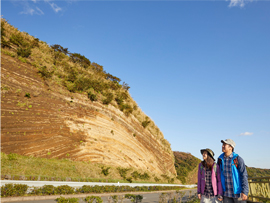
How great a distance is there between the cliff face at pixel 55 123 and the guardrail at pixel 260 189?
16078 millimetres

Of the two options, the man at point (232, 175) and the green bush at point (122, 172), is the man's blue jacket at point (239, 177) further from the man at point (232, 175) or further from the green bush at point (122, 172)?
the green bush at point (122, 172)

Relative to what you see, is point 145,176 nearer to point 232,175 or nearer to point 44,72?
point 44,72

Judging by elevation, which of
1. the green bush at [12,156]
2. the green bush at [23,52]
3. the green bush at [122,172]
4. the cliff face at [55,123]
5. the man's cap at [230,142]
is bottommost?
the green bush at [122,172]

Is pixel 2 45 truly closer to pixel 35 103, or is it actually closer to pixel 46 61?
pixel 46 61

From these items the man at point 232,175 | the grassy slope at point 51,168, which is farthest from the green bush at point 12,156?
the man at point 232,175

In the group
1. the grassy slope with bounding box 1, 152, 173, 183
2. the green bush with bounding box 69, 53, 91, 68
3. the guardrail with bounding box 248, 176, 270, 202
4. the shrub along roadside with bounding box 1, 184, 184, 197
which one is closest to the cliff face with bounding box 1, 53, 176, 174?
the grassy slope with bounding box 1, 152, 173, 183

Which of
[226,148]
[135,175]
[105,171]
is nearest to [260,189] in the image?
[226,148]

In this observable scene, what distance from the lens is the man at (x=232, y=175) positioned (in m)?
4.20

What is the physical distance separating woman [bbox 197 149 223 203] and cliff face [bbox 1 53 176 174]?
15846mm

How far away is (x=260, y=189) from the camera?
752cm

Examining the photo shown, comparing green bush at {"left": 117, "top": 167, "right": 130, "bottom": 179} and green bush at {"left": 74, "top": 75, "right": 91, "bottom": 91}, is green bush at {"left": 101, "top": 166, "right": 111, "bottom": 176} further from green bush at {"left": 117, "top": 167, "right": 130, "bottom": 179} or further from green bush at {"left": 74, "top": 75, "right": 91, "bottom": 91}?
green bush at {"left": 74, "top": 75, "right": 91, "bottom": 91}

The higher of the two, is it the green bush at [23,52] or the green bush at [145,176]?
the green bush at [23,52]

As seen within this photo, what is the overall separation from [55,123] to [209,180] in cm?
1796

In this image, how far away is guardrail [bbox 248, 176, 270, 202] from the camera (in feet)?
22.8
